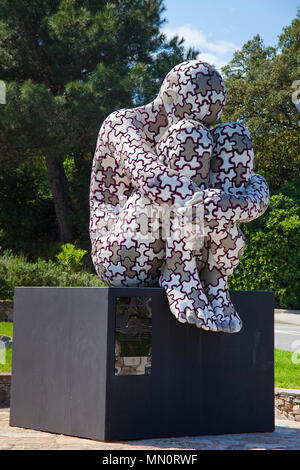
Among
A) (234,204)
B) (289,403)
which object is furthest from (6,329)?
(234,204)

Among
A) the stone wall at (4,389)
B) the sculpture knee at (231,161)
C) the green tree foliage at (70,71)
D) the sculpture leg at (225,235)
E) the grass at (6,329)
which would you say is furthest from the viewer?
the green tree foliage at (70,71)

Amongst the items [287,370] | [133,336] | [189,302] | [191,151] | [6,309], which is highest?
[191,151]

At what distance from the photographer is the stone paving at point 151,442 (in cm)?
372

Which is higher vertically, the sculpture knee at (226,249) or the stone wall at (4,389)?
the sculpture knee at (226,249)

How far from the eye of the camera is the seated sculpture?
13.4ft

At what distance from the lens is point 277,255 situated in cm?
1542

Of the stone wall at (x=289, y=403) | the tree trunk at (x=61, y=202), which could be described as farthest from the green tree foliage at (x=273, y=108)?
the stone wall at (x=289, y=403)

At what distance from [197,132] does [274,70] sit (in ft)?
49.1

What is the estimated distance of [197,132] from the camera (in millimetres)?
4293

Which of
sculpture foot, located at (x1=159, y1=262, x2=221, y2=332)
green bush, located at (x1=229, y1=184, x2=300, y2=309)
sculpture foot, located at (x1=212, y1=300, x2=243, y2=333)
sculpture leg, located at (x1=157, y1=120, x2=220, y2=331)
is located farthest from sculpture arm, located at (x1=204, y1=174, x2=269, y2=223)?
green bush, located at (x1=229, y1=184, x2=300, y2=309)

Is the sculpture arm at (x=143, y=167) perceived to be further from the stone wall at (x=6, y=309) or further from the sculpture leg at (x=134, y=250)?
the stone wall at (x=6, y=309)

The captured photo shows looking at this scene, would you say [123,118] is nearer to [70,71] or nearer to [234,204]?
[234,204]

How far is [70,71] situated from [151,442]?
1281 cm

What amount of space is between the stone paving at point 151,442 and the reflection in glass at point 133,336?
1.50 feet
